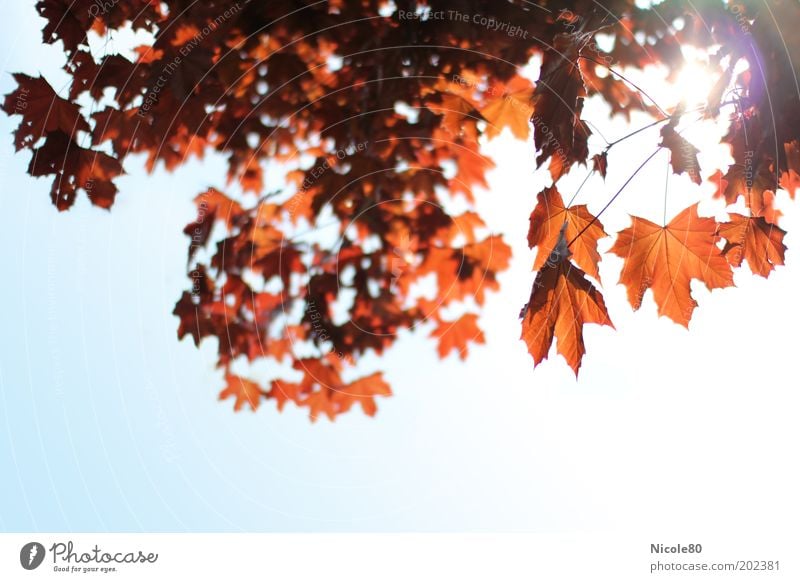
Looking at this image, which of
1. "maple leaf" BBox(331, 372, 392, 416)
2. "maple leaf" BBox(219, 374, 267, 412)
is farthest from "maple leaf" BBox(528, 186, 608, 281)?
"maple leaf" BBox(219, 374, 267, 412)

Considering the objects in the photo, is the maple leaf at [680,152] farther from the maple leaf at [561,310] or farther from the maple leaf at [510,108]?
the maple leaf at [510,108]

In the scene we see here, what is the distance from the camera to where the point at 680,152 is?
0.77 m

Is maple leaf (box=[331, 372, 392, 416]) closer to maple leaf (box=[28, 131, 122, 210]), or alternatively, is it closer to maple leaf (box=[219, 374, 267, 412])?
maple leaf (box=[219, 374, 267, 412])

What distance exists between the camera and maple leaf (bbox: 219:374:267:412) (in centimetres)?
125

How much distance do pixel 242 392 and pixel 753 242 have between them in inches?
36.7

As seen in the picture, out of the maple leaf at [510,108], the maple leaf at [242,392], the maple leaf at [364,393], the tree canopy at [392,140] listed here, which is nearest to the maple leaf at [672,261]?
the tree canopy at [392,140]

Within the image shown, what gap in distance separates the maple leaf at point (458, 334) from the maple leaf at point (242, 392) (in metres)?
0.40

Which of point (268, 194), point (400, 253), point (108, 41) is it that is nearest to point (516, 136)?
point (400, 253)

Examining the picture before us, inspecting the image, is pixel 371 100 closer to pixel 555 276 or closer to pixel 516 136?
pixel 516 136

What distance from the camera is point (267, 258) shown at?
1.35 metres

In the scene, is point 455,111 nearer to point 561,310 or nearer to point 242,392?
point 561,310

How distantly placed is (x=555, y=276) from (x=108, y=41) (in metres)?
0.77

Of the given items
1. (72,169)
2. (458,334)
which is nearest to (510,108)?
(458,334)

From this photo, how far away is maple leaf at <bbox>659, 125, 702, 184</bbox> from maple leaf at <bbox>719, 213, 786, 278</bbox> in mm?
95
